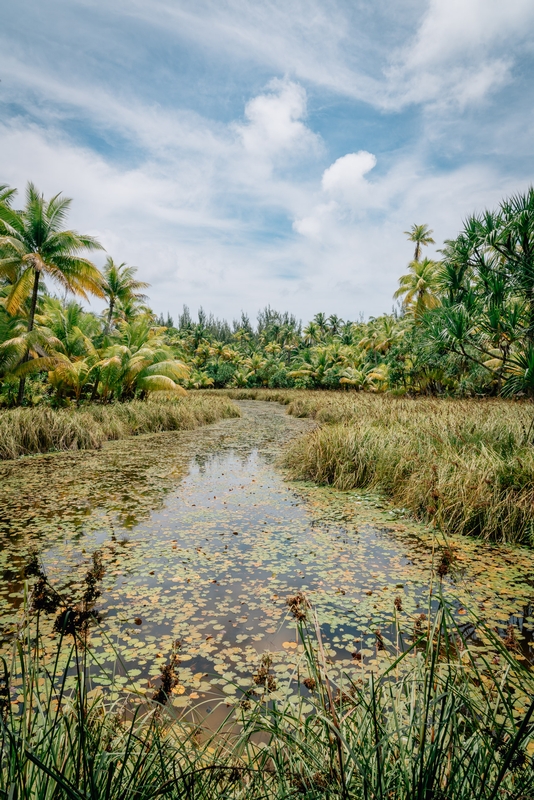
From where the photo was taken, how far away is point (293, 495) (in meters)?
7.28

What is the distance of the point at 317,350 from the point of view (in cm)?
3588

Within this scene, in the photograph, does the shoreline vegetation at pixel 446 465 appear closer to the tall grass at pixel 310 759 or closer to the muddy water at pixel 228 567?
the muddy water at pixel 228 567

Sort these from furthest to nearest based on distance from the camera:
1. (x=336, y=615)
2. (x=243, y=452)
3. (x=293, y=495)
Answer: (x=243, y=452)
(x=293, y=495)
(x=336, y=615)

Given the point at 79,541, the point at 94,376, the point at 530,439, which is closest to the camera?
the point at 79,541

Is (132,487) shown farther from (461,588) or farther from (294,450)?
(461,588)

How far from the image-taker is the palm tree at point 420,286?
24.2m

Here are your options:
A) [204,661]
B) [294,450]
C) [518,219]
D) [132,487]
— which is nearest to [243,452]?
[294,450]

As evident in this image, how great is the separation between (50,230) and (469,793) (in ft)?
48.9

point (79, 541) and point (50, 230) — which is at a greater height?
point (50, 230)

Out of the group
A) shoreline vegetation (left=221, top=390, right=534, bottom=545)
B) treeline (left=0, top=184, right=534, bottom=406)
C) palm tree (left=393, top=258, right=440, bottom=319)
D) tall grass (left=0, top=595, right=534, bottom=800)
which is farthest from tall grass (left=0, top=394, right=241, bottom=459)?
palm tree (left=393, top=258, right=440, bottom=319)

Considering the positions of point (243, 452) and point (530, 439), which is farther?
point (243, 452)

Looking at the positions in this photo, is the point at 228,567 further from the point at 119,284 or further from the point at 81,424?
the point at 119,284

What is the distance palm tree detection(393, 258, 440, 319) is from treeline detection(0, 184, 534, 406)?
0.23 feet

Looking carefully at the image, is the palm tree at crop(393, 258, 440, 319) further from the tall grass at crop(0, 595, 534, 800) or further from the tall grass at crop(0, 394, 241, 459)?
the tall grass at crop(0, 595, 534, 800)
